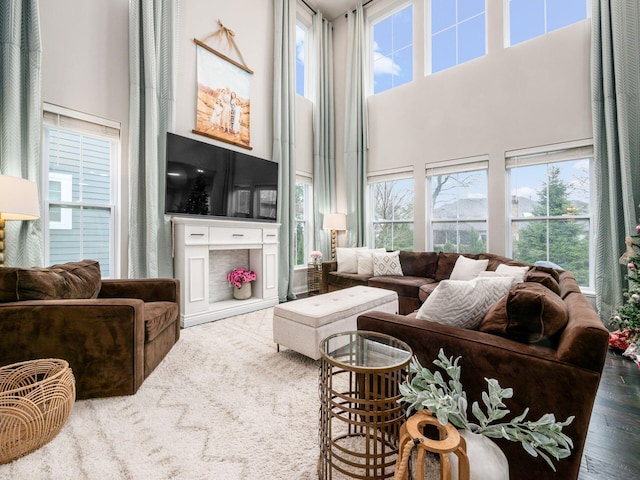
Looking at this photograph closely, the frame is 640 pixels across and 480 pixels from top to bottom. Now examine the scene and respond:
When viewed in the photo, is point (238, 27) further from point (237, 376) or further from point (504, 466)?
point (504, 466)

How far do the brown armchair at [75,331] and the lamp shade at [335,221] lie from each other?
340 centimetres

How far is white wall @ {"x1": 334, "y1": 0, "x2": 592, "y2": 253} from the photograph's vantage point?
346 centimetres

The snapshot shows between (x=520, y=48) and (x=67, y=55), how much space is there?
5.09 meters

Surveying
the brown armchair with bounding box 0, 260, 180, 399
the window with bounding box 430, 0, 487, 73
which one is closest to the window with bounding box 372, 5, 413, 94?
the window with bounding box 430, 0, 487, 73

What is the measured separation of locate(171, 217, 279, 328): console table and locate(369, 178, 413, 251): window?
1952 mm

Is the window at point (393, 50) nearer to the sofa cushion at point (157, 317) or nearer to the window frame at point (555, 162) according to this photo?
the window frame at point (555, 162)

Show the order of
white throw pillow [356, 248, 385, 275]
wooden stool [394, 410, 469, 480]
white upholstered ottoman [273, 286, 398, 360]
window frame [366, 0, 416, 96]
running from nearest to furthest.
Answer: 1. wooden stool [394, 410, 469, 480]
2. white upholstered ottoman [273, 286, 398, 360]
3. white throw pillow [356, 248, 385, 275]
4. window frame [366, 0, 416, 96]

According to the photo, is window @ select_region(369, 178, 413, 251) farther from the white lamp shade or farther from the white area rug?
the white lamp shade

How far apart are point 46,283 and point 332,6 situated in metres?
6.04

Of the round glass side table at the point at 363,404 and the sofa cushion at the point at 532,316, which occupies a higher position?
the sofa cushion at the point at 532,316

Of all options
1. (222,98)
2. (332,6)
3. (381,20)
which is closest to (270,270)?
(222,98)

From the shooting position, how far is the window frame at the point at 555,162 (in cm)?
339

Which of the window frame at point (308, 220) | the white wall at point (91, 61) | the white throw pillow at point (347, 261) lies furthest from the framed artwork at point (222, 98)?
the white throw pillow at point (347, 261)

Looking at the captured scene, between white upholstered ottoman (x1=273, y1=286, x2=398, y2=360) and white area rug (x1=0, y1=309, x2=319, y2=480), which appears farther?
white upholstered ottoman (x1=273, y1=286, x2=398, y2=360)
